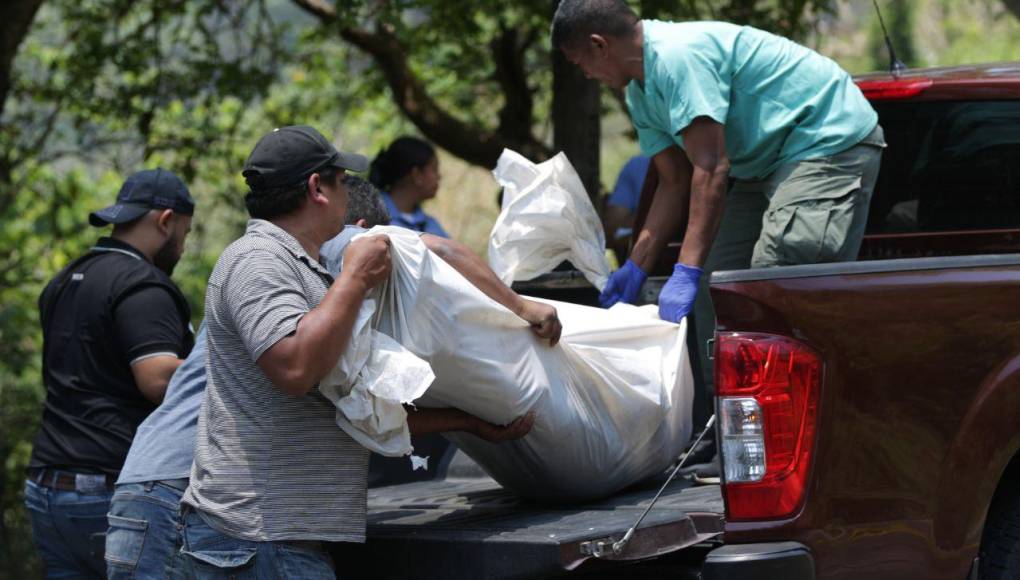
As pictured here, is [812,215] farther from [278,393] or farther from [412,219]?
[412,219]

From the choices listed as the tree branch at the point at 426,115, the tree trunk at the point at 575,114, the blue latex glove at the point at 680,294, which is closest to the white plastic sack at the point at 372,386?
the blue latex glove at the point at 680,294

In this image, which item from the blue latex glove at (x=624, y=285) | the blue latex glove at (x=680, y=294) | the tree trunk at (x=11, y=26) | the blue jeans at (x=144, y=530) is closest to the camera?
the blue jeans at (x=144, y=530)

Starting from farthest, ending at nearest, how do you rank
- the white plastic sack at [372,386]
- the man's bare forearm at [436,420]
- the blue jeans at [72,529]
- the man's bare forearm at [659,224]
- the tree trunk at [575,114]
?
the tree trunk at [575,114]
the man's bare forearm at [659,224]
the blue jeans at [72,529]
the man's bare forearm at [436,420]
the white plastic sack at [372,386]

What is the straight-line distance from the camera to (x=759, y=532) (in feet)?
9.97

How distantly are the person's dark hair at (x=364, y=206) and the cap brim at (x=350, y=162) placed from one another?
47 cm

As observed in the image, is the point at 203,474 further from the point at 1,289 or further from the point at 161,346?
the point at 1,289

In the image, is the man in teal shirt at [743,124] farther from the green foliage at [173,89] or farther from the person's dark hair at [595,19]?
the green foliage at [173,89]

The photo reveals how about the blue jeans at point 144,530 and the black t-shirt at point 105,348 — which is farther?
the black t-shirt at point 105,348

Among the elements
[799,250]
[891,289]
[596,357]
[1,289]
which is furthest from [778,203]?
[1,289]

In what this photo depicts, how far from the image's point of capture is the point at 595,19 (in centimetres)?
435

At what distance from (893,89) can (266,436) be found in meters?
2.57

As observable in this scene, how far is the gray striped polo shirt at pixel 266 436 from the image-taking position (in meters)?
Answer: 2.96

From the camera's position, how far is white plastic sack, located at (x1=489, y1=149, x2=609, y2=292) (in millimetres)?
4461

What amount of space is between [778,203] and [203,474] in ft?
6.88
